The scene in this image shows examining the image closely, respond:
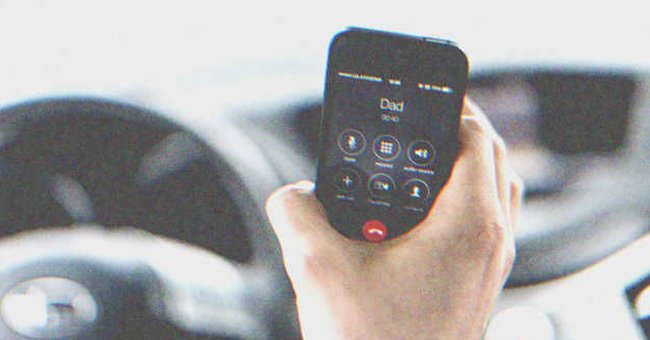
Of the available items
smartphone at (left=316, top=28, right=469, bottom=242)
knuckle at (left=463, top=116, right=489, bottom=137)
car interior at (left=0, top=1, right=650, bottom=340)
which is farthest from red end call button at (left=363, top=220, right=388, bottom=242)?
car interior at (left=0, top=1, right=650, bottom=340)

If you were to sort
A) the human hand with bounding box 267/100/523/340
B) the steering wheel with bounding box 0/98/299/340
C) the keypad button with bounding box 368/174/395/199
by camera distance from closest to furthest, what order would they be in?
the human hand with bounding box 267/100/523/340 < the keypad button with bounding box 368/174/395/199 < the steering wheel with bounding box 0/98/299/340

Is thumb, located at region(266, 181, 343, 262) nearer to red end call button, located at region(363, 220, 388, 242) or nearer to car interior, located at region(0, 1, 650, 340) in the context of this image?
red end call button, located at region(363, 220, 388, 242)

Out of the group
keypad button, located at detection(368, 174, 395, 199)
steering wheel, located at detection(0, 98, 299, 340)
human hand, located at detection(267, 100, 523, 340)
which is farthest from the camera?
steering wheel, located at detection(0, 98, 299, 340)

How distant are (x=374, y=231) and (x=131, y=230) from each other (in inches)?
14.7

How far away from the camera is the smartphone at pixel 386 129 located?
0.73 meters

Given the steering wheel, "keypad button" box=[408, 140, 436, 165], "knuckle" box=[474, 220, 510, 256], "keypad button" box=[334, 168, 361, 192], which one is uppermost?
"keypad button" box=[408, 140, 436, 165]

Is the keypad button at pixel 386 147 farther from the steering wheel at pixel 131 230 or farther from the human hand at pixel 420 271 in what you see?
the steering wheel at pixel 131 230

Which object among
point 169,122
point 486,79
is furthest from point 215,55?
point 486,79

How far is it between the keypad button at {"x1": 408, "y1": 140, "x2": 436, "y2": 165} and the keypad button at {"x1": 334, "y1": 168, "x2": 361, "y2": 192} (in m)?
0.05

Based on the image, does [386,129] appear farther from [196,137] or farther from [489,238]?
[196,137]

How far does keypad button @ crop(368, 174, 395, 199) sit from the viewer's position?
2.52 ft

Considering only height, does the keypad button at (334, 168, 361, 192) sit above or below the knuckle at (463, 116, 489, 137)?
below

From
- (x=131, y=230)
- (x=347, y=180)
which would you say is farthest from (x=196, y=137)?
(x=347, y=180)

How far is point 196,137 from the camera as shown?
3.11 ft
